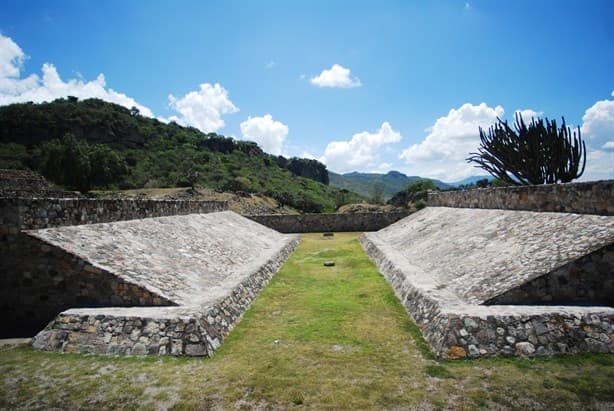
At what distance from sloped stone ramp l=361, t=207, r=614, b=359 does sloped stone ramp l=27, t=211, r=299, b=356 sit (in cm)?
379

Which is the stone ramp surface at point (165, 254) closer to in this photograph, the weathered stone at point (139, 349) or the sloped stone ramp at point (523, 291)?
the weathered stone at point (139, 349)

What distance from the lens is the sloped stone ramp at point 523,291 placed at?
548cm

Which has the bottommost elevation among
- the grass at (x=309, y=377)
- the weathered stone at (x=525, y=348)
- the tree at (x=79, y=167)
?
Result: the grass at (x=309, y=377)

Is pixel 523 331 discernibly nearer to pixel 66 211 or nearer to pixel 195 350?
pixel 195 350

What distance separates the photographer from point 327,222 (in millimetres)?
27969

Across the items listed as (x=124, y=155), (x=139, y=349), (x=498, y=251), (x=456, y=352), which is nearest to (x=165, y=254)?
(x=139, y=349)

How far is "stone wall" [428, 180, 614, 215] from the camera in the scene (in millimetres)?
7484

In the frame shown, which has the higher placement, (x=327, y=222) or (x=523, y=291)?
(x=327, y=222)

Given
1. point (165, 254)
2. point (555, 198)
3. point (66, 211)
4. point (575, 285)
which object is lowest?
point (575, 285)

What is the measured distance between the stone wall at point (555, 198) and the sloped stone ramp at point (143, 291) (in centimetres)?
775

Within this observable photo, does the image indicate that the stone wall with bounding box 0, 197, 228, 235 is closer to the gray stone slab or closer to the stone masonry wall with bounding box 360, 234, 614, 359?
the stone masonry wall with bounding box 360, 234, 614, 359

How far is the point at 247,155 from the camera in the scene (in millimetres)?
89125

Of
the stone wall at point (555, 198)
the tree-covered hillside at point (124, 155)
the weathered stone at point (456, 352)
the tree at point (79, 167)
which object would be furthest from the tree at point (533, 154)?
the tree at point (79, 167)

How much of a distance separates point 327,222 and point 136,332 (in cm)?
2250
